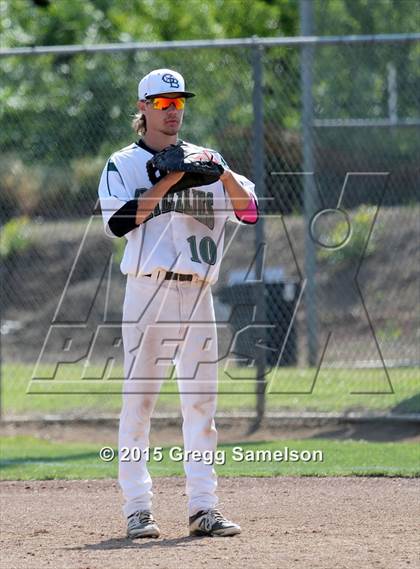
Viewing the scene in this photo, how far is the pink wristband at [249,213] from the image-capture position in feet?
18.6

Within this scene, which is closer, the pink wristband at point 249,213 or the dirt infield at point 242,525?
the dirt infield at point 242,525

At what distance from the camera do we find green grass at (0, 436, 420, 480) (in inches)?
300

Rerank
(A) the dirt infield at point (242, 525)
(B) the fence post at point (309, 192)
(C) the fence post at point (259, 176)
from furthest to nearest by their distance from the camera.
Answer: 1. (B) the fence post at point (309, 192)
2. (C) the fence post at point (259, 176)
3. (A) the dirt infield at point (242, 525)

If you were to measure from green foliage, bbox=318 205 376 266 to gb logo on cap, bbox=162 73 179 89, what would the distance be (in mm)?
4232

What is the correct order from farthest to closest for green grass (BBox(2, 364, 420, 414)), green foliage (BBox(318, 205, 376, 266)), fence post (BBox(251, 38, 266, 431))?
green foliage (BBox(318, 205, 376, 266)), green grass (BBox(2, 364, 420, 414)), fence post (BBox(251, 38, 266, 431))

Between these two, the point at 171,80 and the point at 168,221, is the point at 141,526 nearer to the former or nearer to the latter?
the point at 168,221

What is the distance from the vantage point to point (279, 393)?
32.3 ft

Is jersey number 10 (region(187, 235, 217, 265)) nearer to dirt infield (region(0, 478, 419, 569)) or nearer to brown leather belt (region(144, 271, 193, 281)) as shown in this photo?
brown leather belt (region(144, 271, 193, 281))

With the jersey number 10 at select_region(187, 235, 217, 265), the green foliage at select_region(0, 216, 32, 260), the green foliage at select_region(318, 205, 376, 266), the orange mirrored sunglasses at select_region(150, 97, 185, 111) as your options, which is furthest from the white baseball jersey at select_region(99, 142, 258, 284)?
the green foliage at select_region(0, 216, 32, 260)

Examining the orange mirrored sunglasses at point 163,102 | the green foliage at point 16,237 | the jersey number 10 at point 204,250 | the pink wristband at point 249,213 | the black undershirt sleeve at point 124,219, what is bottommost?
the jersey number 10 at point 204,250

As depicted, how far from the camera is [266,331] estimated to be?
9.90 meters

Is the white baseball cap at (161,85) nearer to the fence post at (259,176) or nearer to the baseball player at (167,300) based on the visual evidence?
the baseball player at (167,300)


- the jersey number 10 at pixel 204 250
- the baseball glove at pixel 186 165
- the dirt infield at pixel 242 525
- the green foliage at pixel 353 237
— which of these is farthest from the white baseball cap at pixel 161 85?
the green foliage at pixel 353 237

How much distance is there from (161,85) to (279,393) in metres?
4.82
